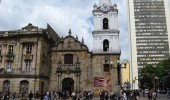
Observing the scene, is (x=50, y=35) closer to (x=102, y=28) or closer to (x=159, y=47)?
(x=102, y=28)

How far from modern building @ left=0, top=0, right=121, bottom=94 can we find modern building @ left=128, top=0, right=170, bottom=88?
88416 millimetres

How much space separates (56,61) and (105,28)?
11.2 m

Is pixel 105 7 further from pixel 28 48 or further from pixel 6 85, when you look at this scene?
pixel 6 85

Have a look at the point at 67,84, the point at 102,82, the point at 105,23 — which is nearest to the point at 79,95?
the point at 102,82

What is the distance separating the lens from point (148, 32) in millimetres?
144250

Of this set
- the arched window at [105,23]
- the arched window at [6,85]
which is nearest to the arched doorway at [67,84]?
the arched window at [6,85]

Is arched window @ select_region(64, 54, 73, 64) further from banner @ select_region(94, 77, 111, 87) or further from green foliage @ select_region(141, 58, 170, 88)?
green foliage @ select_region(141, 58, 170, 88)

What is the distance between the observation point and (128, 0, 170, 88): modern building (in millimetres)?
140375

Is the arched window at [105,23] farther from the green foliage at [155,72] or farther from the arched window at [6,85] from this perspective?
the green foliage at [155,72]

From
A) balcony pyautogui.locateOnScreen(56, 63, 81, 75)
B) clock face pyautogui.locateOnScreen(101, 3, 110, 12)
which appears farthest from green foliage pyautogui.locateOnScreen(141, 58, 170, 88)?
balcony pyautogui.locateOnScreen(56, 63, 81, 75)

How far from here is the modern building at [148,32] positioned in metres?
140

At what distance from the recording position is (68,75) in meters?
51.7

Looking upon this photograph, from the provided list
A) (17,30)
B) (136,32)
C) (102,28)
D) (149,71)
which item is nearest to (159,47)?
(136,32)

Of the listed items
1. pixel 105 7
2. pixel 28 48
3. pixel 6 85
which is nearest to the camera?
pixel 6 85
